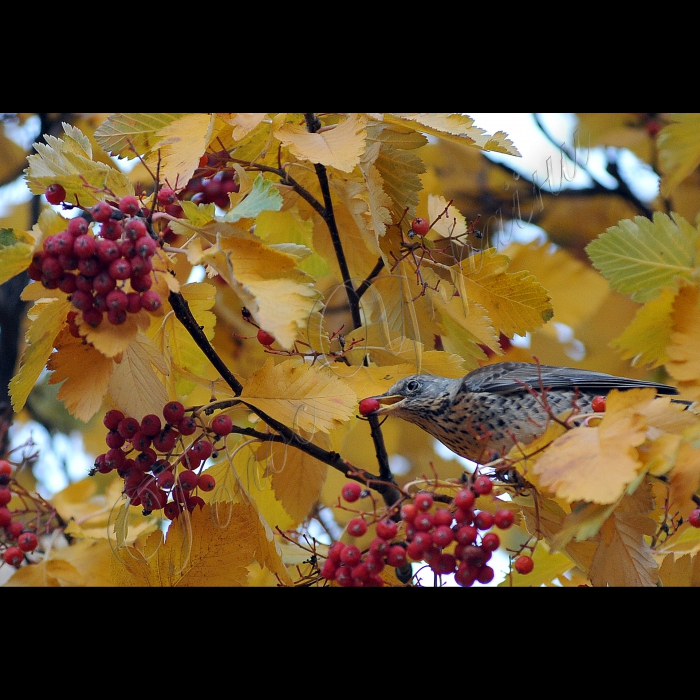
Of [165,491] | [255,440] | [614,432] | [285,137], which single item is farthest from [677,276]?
[165,491]

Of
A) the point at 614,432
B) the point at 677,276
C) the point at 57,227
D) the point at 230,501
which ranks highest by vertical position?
the point at 57,227

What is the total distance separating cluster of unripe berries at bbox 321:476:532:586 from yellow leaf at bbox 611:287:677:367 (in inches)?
15.8

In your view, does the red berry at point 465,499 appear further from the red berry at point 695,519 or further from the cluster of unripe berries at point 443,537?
the red berry at point 695,519

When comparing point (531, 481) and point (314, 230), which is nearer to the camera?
point (531, 481)

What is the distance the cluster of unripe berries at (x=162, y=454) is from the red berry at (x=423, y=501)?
434mm

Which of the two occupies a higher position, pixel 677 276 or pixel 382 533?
pixel 677 276

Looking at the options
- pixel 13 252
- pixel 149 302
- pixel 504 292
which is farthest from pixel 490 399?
pixel 13 252

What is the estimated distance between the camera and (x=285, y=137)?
1.62 meters

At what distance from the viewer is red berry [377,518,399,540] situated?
4.51 ft

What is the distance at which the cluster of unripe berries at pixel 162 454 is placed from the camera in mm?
1501

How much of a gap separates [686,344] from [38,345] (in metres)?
1.12

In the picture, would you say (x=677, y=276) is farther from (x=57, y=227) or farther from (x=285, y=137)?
(x=57, y=227)

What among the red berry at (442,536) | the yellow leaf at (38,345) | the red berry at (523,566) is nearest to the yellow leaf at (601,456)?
the red berry at (442,536)
